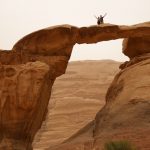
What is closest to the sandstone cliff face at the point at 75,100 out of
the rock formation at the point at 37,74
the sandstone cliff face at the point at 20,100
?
the rock formation at the point at 37,74

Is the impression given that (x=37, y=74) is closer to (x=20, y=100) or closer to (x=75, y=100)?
(x=20, y=100)

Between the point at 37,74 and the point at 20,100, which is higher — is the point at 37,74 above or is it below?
above

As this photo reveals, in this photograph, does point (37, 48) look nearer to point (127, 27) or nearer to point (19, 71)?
point (19, 71)

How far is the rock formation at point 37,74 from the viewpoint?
62.8 ft

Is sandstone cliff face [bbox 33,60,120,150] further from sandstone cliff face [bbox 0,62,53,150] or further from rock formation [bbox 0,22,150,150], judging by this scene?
sandstone cliff face [bbox 0,62,53,150]

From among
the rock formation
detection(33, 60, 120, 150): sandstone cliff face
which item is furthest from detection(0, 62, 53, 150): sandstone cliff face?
detection(33, 60, 120, 150): sandstone cliff face

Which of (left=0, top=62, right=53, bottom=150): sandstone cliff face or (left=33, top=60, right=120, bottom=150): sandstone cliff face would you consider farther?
(left=33, top=60, right=120, bottom=150): sandstone cliff face

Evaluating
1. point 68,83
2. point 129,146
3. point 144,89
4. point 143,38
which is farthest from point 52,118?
point 129,146

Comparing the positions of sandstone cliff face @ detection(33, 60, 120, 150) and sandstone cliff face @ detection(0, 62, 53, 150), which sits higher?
sandstone cliff face @ detection(0, 62, 53, 150)

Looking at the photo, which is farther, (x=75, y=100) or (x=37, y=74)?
(x=75, y=100)

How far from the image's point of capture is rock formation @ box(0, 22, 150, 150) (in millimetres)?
19156

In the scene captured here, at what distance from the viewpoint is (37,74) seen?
19.5 meters

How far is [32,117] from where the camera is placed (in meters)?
19.5

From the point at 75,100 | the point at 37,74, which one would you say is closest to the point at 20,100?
the point at 37,74
